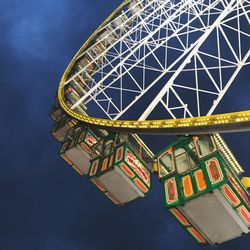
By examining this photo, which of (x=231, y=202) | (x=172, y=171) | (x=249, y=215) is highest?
(x=172, y=171)

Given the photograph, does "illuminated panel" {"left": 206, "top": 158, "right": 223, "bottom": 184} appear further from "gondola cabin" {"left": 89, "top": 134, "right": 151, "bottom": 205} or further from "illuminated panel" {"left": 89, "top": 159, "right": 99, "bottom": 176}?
→ "illuminated panel" {"left": 89, "top": 159, "right": 99, "bottom": 176}

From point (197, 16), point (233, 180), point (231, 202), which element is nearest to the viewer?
point (231, 202)

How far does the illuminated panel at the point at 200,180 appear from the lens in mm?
7422

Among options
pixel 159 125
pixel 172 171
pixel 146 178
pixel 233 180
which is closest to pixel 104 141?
pixel 146 178

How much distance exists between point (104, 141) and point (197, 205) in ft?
16.9

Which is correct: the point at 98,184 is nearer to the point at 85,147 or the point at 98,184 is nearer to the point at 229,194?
the point at 85,147

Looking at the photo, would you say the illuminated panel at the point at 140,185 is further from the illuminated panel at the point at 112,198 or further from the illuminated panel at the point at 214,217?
the illuminated panel at the point at 214,217

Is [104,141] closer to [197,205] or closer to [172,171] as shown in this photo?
[172,171]

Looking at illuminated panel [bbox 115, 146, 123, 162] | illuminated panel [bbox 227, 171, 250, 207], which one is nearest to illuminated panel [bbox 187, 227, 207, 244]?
illuminated panel [bbox 227, 171, 250, 207]

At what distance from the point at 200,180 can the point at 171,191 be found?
750 mm

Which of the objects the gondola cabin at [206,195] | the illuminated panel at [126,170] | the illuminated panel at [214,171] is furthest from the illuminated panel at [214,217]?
the illuminated panel at [126,170]

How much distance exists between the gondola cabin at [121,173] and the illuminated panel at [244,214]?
3.48m

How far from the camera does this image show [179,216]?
8078 millimetres

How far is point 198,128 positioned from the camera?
27.7 feet
